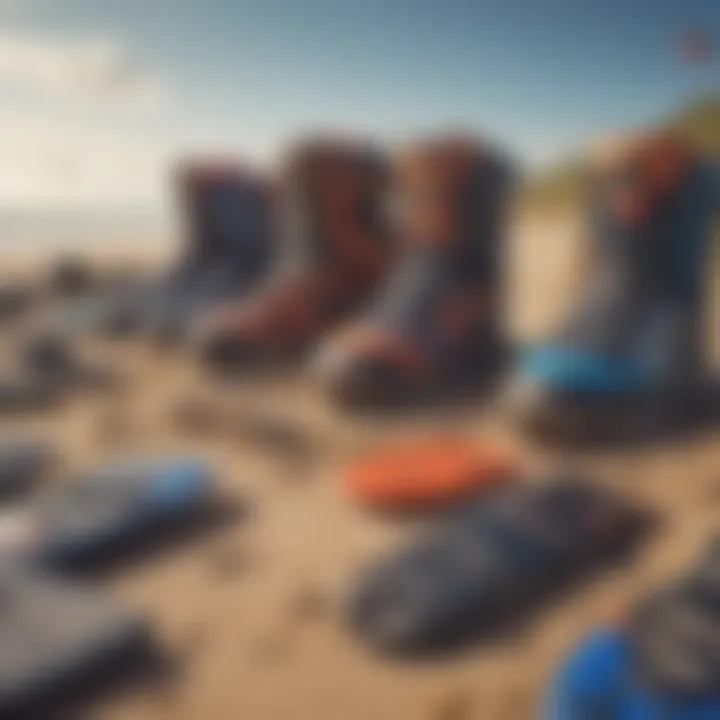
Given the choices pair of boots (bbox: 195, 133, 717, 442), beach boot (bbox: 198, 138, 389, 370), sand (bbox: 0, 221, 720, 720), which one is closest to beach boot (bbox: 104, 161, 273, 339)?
pair of boots (bbox: 195, 133, 717, 442)

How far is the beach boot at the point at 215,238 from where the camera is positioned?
1.85 metres

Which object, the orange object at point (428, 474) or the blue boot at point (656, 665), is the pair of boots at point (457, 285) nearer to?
the orange object at point (428, 474)

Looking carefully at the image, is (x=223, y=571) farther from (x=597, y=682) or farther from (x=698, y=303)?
(x=698, y=303)

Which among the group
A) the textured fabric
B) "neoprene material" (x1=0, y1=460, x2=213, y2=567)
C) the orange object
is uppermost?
"neoprene material" (x1=0, y1=460, x2=213, y2=567)

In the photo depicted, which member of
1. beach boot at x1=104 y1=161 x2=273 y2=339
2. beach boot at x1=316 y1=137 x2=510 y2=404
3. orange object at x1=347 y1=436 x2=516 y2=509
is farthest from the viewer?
beach boot at x1=104 y1=161 x2=273 y2=339

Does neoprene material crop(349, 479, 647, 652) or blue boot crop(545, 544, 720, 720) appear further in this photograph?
neoprene material crop(349, 479, 647, 652)

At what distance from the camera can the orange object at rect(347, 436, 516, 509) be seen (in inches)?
37.6

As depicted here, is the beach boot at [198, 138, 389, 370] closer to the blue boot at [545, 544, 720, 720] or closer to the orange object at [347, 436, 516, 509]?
the orange object at [347, 436, 516, 509]

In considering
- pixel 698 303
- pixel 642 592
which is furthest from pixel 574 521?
pixel 698 303

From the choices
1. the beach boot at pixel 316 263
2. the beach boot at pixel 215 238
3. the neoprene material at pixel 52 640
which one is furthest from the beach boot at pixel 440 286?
the neoprene material at pixel 52 640

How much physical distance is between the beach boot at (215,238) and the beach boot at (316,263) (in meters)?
0.27

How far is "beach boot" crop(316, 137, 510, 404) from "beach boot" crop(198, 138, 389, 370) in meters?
0.12

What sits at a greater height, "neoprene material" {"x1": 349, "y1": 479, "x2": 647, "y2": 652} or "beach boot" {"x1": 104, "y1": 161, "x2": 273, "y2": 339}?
"beach boot" {"x1": 104, "y1": 161, "x2": 273, "y2": 339}

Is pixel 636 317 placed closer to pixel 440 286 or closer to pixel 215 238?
pixel 440 286
